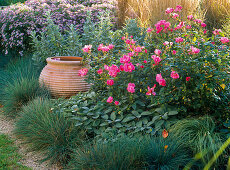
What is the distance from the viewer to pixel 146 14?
6.38 m

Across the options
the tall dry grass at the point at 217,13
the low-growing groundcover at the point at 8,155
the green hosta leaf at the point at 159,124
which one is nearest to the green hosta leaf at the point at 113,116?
the green hosta leaf at the point at 159,124

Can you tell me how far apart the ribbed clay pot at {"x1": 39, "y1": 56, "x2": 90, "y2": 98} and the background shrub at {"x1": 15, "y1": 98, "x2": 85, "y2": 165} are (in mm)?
903

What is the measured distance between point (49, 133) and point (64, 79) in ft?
4.72

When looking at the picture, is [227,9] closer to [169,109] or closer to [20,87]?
[169,109]

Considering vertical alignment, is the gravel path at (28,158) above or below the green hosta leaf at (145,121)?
below

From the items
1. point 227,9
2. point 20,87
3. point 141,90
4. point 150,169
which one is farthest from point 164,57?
point 227,9

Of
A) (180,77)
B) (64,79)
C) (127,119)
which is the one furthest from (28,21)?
(180,77)

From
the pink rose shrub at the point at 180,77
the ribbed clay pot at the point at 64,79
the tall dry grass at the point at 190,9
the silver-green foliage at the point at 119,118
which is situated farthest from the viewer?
the tall dry grass at the point at 190,9

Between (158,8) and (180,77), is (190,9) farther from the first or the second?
(180,77)

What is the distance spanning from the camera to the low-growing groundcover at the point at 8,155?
2.79m

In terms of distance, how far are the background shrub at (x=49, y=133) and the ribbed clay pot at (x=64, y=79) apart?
0.90 meters

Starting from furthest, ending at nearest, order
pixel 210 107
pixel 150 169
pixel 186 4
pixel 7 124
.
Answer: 1. pixel 186 4
2. pixel 7 124
3. pixel 210 107
4. pixel 150 169

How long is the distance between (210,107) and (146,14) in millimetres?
3900

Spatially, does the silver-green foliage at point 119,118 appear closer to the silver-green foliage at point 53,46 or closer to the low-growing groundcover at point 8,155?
the low-growing groundcover at point 8,155
